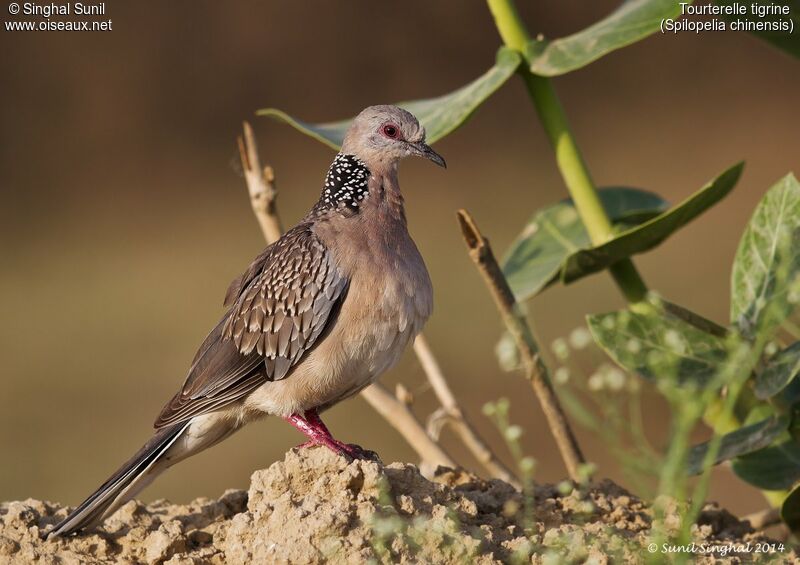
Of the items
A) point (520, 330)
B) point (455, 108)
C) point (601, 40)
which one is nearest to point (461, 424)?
point (520, 330)

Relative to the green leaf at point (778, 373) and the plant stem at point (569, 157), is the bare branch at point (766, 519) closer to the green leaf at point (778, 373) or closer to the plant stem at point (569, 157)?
the green leaf at point (778, 373)

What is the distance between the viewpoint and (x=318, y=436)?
3.56 m

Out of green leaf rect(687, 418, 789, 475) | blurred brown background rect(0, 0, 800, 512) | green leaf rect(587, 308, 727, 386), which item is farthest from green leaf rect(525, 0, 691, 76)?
blurred brown background rect(0, 0, 800, 512)

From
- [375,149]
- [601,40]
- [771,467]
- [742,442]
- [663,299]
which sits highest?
[601,40]

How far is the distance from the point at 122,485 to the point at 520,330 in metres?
1.23

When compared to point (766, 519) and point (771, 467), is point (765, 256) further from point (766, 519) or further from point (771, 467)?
point (766, 519)

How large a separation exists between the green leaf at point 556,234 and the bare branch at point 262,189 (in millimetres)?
824

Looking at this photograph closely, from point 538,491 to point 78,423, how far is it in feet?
19.9

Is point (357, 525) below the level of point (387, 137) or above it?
below

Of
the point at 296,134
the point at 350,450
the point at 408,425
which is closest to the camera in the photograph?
the point at 350,450

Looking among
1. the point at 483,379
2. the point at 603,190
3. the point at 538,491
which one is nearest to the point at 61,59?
the point at 483,379

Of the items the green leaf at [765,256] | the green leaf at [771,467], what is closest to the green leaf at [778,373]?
the green leaf at [765,256]

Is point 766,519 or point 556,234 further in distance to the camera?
point 556,234

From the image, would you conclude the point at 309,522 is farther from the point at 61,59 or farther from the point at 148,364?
the point at 61,59
